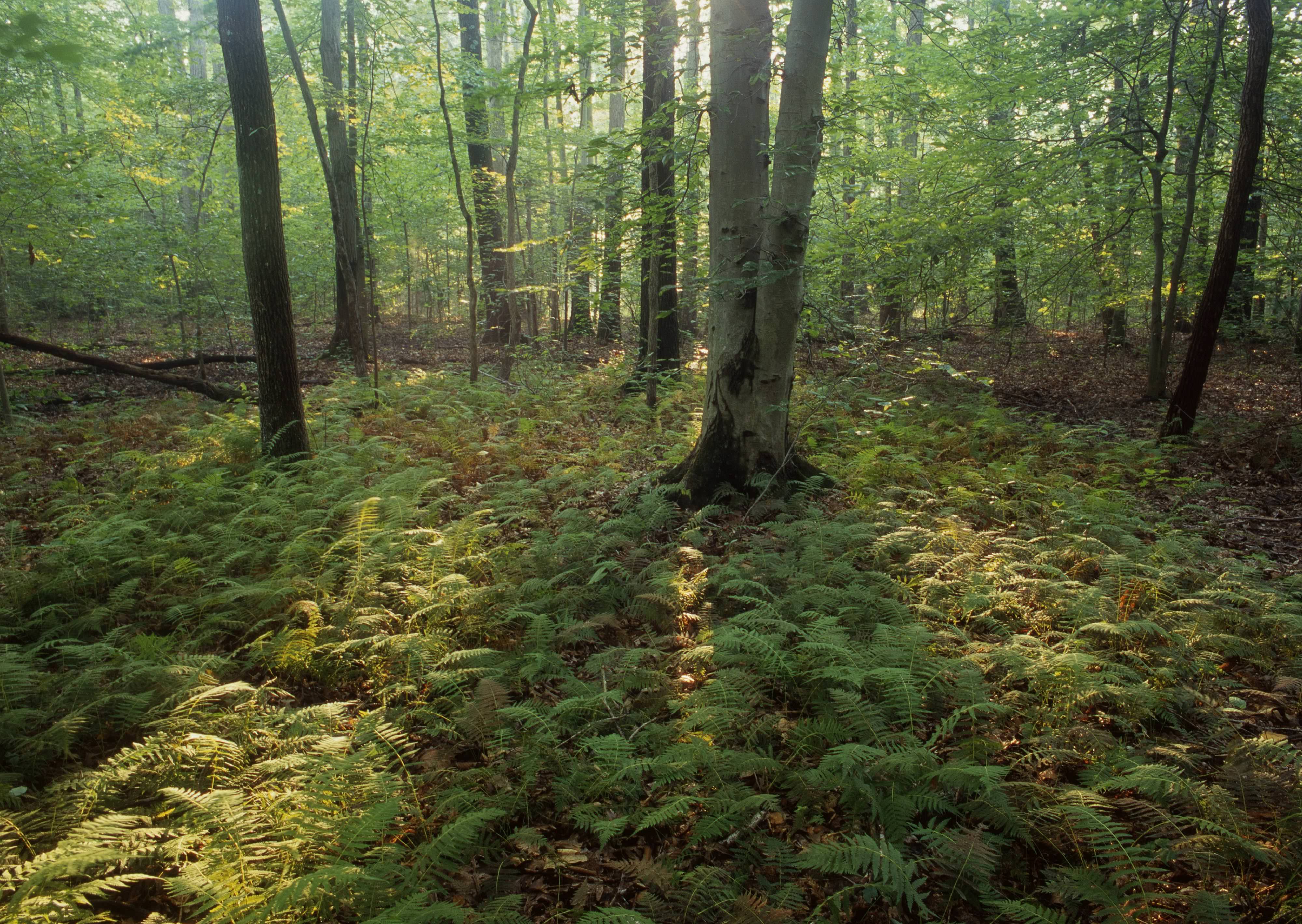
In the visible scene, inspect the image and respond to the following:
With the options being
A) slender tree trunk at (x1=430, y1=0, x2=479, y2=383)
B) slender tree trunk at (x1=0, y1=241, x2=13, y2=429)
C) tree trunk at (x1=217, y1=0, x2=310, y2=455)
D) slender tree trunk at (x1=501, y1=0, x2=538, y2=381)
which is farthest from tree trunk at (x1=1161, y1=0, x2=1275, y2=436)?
slender tree trunk at (x1=0, y1=241, x2=13, y2=429)

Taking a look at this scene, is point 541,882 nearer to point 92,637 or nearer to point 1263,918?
point 1263,918

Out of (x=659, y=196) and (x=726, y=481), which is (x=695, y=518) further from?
(x=659, y=196)

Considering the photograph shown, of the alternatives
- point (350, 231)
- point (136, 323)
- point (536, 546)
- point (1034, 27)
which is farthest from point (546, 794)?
point (136, 323)

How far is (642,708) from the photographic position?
3.82m

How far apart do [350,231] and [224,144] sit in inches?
228

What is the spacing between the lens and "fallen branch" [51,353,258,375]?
40.1 feet

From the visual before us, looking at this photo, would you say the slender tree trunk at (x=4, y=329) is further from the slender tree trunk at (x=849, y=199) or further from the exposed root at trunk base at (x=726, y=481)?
the slender tree trunk at (x=849, y=199)

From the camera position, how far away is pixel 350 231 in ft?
42.7

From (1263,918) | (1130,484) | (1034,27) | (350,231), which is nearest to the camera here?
(1263,918)

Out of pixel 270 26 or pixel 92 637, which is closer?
pixel 92 637

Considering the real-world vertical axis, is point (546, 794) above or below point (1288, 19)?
below

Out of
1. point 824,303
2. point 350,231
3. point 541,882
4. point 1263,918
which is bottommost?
point 541,882

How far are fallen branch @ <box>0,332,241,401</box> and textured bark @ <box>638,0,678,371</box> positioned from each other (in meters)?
7.48

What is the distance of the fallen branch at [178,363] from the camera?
482 inches
